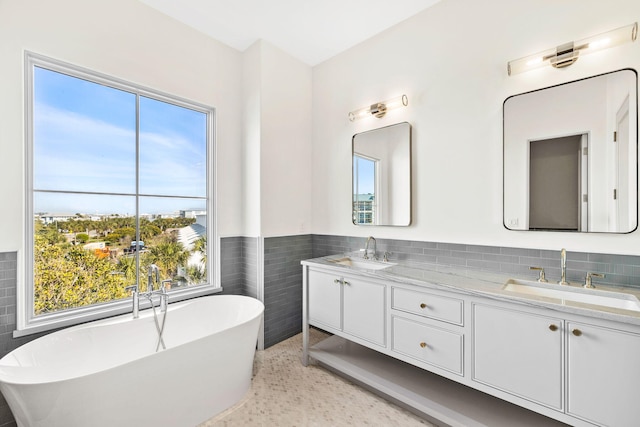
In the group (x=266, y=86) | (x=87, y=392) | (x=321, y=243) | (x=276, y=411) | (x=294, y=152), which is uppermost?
(x=266, y=86)

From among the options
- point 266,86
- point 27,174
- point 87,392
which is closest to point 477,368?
→ point 87,392

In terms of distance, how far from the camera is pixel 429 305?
1.80 m

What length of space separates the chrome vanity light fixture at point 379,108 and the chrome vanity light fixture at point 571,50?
31.1 inches

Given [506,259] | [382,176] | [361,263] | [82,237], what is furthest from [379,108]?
[82,237]

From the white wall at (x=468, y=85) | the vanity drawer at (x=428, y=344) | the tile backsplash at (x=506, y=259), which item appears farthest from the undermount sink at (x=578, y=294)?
the vanity drawer at (x=428, y=344)

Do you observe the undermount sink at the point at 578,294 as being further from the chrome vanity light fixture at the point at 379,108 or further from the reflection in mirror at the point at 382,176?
the chrome vanity light fixture at the point at 379,108

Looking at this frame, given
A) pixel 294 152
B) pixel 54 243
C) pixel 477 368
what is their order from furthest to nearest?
1. pixel 294 152
2. pixel 54 243
3. pixel 477 368

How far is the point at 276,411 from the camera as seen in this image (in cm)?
194

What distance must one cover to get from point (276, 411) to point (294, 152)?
233cm

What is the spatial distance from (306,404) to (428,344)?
0.97 m

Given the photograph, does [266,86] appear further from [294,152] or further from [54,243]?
[54,243]

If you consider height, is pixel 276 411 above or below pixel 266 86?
below

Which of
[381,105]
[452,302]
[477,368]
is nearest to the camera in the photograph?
[477,368]

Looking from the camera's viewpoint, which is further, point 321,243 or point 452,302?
point 321,243
